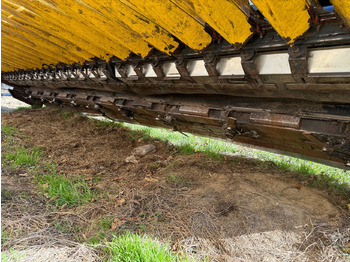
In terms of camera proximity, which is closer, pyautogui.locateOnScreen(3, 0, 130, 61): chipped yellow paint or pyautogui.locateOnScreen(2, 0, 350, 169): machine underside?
pyautogui.locateOnScreen(2, 0, 350, 169): machine underside

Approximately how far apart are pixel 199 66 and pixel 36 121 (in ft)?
21.1

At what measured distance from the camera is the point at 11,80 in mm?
9336

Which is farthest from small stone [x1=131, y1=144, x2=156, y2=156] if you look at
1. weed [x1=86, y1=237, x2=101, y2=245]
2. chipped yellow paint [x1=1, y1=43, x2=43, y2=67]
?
chipped yellow paint [x1=1, y1=43, x2=43, y2=67]

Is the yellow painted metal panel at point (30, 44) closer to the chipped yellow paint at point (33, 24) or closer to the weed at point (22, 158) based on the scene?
the chipped yellow paint at point (33, 24)

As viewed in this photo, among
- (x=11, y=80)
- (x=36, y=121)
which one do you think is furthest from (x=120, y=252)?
(x=11, y=80)

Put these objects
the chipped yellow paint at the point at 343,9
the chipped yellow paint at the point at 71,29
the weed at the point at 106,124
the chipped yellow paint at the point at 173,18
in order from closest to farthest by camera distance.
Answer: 1. the chipped yellow paint at the point at 343,9
2. the chipped yellow paint at the point at 173,18
3. the chipped yellow paint at the point at 71,29
4. the weed at the point at 106,124

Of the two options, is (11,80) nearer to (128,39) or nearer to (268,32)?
(128,39)

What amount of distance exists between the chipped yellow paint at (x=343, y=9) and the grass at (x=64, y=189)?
307 cm

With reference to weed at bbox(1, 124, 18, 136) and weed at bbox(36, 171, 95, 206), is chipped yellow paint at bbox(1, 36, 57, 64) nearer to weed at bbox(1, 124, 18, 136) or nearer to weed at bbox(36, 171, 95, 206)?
weed at bbox(1, 124, 18, 136)

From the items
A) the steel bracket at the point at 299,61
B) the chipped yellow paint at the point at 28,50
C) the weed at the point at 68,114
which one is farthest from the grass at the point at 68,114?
the steel bracket at the point at 299,61

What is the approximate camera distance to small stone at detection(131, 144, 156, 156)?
16.0 feet

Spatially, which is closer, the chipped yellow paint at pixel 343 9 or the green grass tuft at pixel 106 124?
the chipped yellow paint at pixel 343 9

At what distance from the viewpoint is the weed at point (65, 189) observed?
3276mm

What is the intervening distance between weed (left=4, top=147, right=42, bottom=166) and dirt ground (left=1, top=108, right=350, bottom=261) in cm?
27
